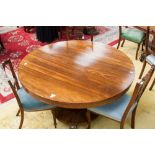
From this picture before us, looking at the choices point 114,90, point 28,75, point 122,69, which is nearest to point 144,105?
point 122,69

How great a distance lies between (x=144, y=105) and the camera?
2836mm

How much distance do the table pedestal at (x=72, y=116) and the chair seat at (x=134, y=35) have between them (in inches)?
62.8

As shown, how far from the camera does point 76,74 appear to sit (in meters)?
2.21

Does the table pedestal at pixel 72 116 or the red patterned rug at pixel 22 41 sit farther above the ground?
the red patterned rug at pixel 22 41

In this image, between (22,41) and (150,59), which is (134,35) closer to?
(150,59)

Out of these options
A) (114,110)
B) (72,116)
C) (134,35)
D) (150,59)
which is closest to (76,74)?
(114,110)

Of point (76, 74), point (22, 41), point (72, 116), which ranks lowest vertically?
point (72, 116)

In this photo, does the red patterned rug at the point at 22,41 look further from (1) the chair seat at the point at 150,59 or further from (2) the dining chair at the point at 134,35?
(1) the chair seat at the point at 150,59

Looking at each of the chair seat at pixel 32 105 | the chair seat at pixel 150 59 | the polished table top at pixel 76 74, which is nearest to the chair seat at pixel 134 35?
the chair seat at pixel 150 59

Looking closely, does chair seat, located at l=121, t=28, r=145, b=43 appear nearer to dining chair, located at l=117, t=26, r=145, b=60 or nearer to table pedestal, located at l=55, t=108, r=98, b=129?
dining chair, located at l=117, t=26, r=145, b=60

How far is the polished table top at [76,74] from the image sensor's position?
1949mm

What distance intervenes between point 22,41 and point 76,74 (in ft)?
8.38

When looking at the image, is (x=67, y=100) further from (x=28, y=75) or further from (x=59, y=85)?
(x=28, y=75)

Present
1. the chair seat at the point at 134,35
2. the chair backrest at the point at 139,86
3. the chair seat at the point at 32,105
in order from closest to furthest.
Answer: the chair backrest at the point at 139,86
the chair seat at the point at 32,105
the chair seat at the point at 134,35
